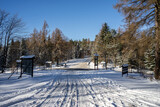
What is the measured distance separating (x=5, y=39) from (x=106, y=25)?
2797 cm

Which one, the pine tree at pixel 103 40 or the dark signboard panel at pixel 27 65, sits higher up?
the pine tree at pixel 103 40

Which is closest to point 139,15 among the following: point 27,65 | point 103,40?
point 27,65

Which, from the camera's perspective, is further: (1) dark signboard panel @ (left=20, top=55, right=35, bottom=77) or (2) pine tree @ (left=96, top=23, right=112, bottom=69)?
(2) pine tree @ (left=96, top=23, right=112, bottom=69)

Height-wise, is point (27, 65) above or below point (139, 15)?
below

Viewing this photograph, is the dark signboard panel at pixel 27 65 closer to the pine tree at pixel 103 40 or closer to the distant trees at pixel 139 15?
the distant trees at pixel 139 15

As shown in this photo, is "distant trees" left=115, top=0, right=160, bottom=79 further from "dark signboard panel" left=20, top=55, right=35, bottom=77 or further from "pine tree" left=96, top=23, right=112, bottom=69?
→ "pine tree" left=96, top=23, right=112, bottom=69

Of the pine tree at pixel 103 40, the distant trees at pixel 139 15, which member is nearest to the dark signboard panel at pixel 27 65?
the distant trees at pixel 139 15

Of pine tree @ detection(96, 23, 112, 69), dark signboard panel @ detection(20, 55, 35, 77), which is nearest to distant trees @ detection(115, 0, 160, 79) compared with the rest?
dark signboard panel @ detection(20, 55, 35, 77)

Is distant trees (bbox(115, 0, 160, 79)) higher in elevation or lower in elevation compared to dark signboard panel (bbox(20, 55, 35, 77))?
higher

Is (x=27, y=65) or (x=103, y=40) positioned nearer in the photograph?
(x=27, y=65)

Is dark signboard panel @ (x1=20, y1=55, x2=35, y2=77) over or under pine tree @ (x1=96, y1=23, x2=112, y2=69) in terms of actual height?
under

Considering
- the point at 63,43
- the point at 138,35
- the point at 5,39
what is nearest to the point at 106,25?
the point at 63,43

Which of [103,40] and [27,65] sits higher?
[103,40]

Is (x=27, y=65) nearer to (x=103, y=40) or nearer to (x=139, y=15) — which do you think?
(x=139, y=15)
